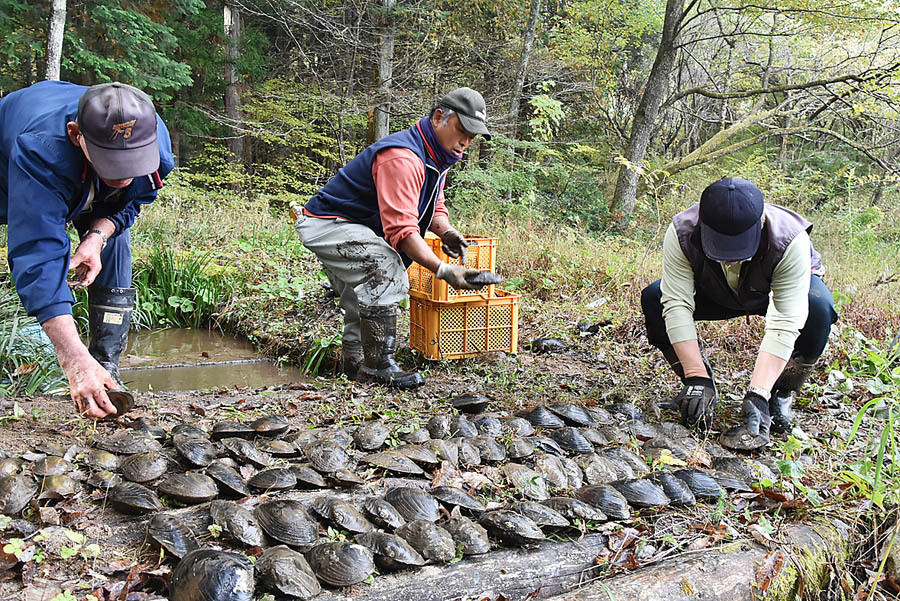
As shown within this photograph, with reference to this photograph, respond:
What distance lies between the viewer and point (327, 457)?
255 centimetres

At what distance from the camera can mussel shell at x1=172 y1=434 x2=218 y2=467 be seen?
2.43 metres

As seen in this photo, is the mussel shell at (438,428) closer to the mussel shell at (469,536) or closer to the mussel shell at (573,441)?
the mussel shell at (573,441)

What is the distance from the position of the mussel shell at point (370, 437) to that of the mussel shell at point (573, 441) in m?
0.82

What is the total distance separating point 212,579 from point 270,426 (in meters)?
1.19

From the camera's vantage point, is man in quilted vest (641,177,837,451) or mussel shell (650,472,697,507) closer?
mussel shell (650,472,697,507)

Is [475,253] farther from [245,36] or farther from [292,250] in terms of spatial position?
[245,36]

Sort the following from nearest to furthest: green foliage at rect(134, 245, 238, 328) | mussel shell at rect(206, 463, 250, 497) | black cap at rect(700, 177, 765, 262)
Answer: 1. mussel shell at rect(206, 463, 250, 497)
2. black cap at rect(700, 177, 765, 262)
3. green foliage at rect(134, 245, 238, 328)

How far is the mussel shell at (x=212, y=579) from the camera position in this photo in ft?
5.36

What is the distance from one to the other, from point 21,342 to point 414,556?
331 centimetres

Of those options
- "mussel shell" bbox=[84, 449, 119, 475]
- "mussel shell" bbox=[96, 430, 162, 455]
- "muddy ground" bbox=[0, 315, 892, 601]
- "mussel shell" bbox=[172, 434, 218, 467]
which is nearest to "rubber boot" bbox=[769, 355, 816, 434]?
"muddy ground" bbox=[0, 315, 892, 601]

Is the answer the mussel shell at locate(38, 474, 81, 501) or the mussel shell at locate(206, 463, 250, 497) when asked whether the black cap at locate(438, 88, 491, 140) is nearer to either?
the mussel shell at locate(206, 463, 250, 497)

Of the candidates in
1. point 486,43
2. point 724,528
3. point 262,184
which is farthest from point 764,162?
point 724,528

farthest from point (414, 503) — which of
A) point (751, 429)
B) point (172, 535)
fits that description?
point (751, 429)

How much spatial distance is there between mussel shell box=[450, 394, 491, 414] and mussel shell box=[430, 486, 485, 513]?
1.25 meters
